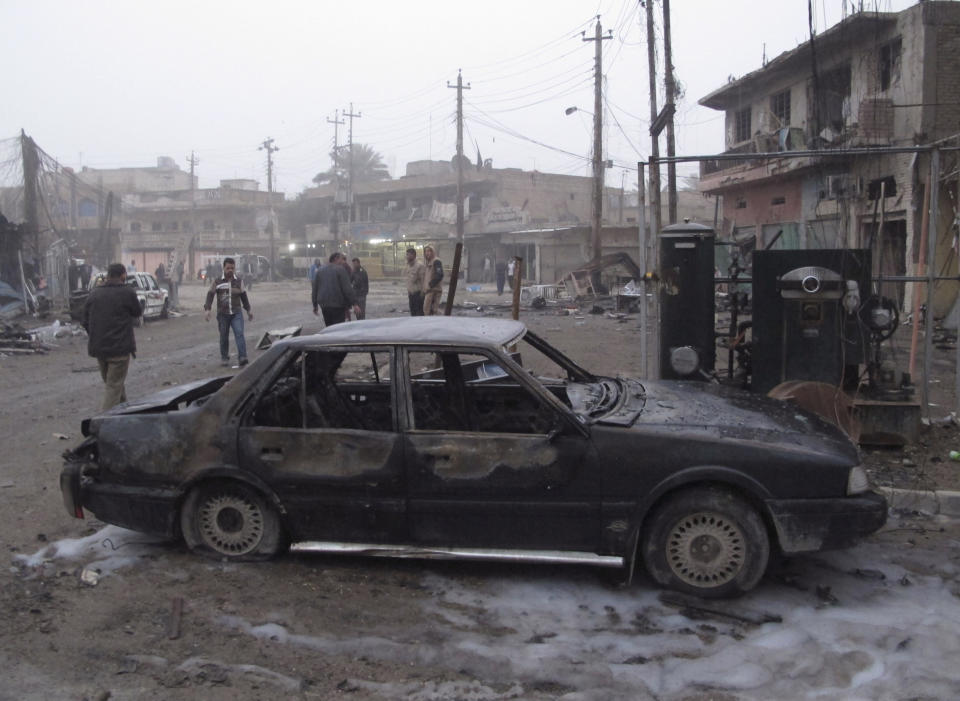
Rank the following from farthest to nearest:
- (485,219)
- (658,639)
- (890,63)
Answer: (485,219) < (890,63) < (658,639)

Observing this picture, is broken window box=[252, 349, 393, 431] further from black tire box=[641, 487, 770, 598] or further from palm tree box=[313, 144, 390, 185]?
palm tree box=[313, 144, 390, 185]

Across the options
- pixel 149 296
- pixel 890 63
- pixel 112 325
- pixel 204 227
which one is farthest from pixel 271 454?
pixel 204 227

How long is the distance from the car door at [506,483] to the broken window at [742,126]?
2659 centimetres

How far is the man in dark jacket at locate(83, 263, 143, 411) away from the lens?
25.1 ft

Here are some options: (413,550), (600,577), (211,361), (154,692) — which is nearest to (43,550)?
(154,692)

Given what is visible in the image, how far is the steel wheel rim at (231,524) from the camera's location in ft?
14.8

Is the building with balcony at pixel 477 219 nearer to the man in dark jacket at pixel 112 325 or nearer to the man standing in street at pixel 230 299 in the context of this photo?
the man standing in street at pixel 230 299

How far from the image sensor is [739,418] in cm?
434

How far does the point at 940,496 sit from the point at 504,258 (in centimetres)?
4031

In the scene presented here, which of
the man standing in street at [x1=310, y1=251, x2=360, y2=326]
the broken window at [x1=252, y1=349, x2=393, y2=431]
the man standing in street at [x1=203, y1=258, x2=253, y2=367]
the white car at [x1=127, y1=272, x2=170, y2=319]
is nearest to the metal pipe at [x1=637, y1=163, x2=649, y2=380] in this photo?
the broken window at [x1=252, y1=349, x2=393, y2=431]

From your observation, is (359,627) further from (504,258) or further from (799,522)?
(504,258)

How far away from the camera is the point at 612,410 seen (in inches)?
174

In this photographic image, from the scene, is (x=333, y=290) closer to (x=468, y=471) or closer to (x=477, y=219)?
(x=468, y=471)

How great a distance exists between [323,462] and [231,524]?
71 centimetres
